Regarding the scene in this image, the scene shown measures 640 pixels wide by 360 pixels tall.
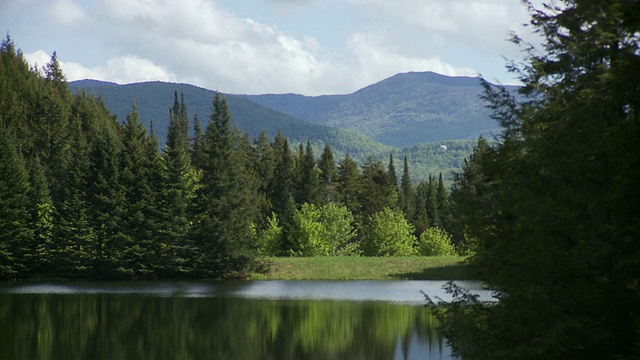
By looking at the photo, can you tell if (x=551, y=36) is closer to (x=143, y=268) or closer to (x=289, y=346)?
(x=289, y=346)

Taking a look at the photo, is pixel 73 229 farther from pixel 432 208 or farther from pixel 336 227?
pixel 432 208

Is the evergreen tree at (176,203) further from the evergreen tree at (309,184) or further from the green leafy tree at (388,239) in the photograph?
the evergreen tree at (309,184)

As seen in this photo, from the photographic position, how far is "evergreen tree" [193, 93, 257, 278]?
66688 mm

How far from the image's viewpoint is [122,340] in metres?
30.9

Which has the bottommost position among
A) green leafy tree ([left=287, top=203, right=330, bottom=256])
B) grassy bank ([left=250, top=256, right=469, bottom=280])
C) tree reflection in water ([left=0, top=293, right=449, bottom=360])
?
grassy bank ([left=250, top=256, right=469, bottom=280])

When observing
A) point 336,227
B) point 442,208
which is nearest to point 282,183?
point 336,227

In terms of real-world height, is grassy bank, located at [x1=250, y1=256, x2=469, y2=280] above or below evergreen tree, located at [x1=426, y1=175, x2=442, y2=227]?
below

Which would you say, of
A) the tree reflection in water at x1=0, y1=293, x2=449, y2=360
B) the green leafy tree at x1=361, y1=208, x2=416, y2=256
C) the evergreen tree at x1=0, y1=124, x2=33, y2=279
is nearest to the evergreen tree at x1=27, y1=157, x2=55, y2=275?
the evergreen tree at x1=0, y1=124, x2=33, y2=279

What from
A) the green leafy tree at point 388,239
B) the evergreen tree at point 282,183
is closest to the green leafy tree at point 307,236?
the green leafy tree at point 388,239

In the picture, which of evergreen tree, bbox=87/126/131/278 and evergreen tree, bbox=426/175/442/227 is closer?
evergreen tree, bbox=87/126/131/278

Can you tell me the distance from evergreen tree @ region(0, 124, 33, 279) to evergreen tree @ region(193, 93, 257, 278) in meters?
14.9

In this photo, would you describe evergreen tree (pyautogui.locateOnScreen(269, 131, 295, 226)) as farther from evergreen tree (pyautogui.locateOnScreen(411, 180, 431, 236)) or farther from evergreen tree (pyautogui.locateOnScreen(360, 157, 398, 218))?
evergreen tree (pyautogui.locateOnScreen(411, 180, 431, 236))

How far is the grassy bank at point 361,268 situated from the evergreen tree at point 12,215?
20.3 m

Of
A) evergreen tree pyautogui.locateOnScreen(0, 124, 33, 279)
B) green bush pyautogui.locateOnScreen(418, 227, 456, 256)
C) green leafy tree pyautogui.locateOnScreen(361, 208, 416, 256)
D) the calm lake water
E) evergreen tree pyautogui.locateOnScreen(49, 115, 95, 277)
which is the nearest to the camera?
the calm lake water
